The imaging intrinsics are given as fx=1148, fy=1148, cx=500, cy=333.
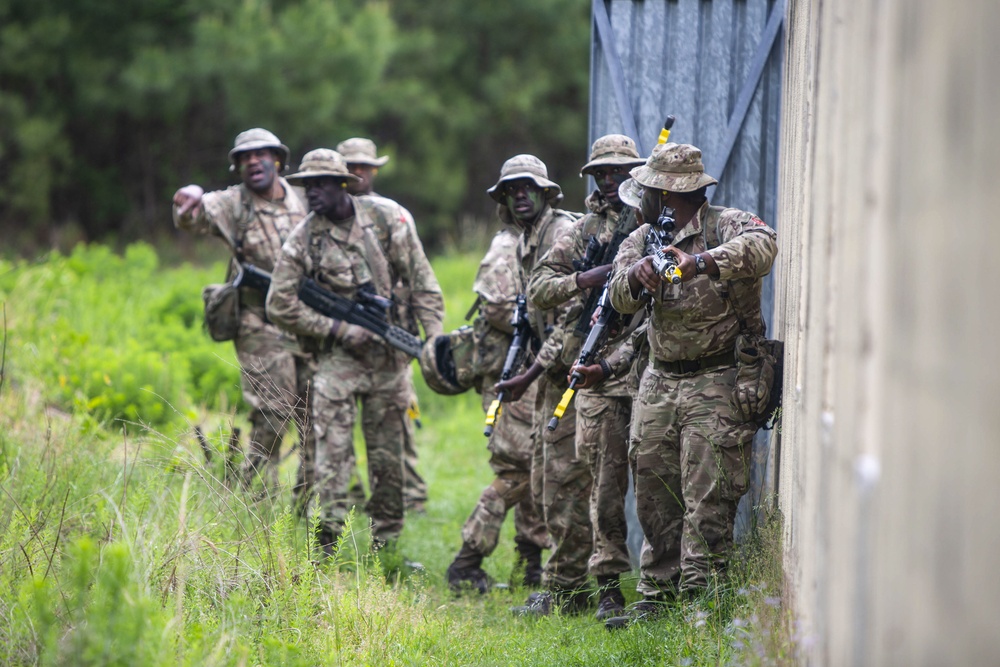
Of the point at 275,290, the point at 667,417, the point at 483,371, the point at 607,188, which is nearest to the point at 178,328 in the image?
the point at 275,290

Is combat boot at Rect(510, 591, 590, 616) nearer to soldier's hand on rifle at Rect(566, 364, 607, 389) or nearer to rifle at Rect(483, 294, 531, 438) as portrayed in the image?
rifle at Rect(483, 294, 531, 438)

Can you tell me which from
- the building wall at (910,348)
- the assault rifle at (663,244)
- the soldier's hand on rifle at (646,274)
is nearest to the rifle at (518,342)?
the assault rifle at (663,244)

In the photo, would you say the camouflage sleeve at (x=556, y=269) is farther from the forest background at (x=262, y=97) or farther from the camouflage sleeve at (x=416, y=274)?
the forest background at (x=262, y=97)

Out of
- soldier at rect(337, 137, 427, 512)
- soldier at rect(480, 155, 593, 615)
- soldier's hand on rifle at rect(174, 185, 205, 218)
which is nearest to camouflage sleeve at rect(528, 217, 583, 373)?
soldier at rect(480, 155, 593, 615)

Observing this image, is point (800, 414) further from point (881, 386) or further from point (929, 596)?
point (929, 596)

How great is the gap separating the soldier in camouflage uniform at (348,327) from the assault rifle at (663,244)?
8.45ft

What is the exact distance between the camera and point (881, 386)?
91.8 inches

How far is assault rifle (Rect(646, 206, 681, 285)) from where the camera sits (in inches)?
178

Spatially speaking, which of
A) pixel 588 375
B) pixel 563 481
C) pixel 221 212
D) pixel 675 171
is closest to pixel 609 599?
pixel 563 481

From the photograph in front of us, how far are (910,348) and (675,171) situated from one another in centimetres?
286

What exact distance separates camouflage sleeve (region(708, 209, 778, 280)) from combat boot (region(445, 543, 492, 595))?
2639mm

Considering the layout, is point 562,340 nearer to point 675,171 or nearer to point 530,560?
point 675,171

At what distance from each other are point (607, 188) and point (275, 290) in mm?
2390

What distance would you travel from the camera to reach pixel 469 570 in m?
6.58
